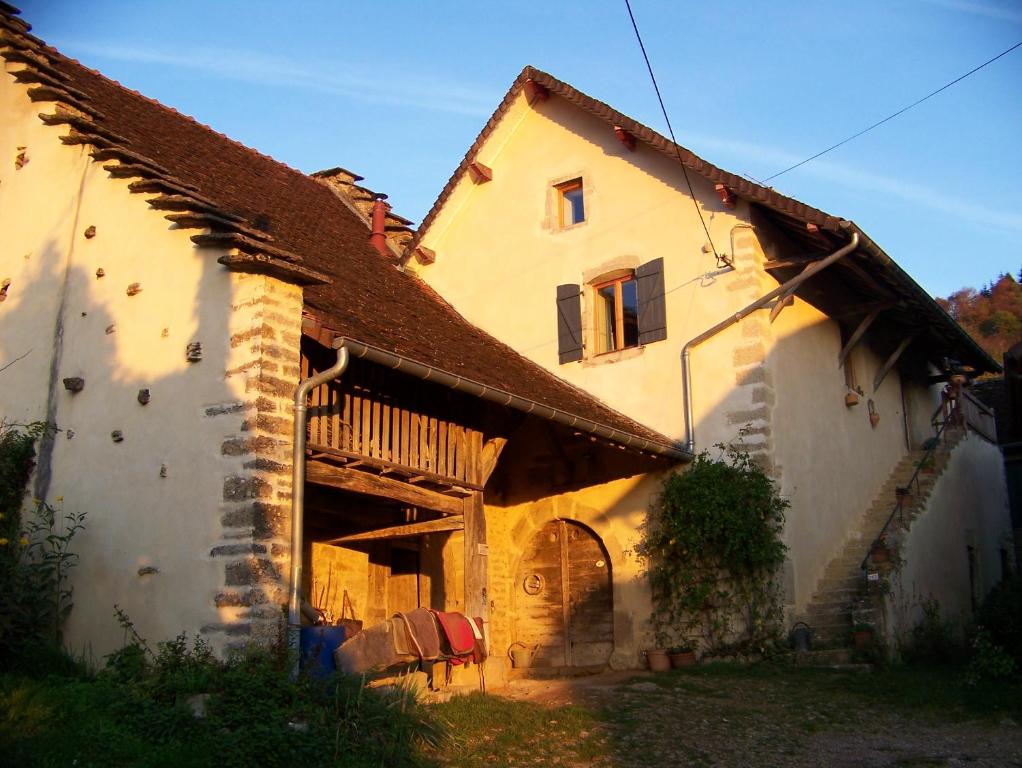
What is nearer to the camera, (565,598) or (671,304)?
(671,304)

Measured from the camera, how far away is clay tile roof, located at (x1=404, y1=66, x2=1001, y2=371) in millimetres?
11867

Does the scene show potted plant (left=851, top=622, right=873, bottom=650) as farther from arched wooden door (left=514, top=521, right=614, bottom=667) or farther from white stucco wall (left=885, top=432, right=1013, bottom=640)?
arched wooden door (left=514, top=521, right=614, bottom=667)

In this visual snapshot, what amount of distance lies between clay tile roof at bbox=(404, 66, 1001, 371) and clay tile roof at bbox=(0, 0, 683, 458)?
70.1 inches

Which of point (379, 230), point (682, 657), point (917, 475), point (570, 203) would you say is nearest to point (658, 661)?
point (682, 657)

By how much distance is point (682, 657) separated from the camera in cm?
1166

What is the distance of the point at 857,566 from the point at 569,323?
449 cm

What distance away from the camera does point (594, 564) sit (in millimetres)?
13000

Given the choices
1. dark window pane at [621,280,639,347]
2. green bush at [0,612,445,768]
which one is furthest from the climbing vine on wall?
green bush at [0,612,445,768]

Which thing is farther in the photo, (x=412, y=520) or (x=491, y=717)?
(x=412, y=520)

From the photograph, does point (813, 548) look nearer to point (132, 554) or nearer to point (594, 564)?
point (594, 564)

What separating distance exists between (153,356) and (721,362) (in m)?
6.38

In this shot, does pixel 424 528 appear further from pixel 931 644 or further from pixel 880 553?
pixel 931 644

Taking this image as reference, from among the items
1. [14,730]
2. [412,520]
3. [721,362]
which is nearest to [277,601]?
[14,730]

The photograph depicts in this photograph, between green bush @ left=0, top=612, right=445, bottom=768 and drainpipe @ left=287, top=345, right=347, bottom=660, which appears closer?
green bush @ left=0, top=612, right=445, bottom=768
